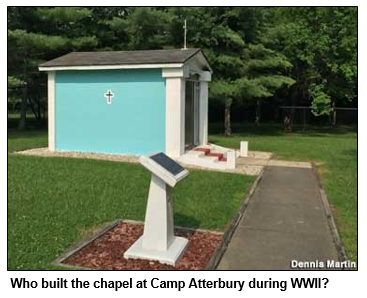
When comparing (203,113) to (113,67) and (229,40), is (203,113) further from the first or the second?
(229,40)

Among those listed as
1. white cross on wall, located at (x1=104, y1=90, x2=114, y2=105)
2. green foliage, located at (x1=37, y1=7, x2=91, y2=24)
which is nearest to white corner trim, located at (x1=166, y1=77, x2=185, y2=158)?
white cross on wall, located at (x1=104, y1=90, x2=114, y2=105)

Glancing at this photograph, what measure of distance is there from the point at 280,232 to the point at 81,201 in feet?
11.5

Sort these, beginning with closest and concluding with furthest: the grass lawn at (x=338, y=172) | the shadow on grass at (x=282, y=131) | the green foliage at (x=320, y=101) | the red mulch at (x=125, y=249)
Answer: the red mulch at (x=125, y=249), the grass lawn at (x=338, y=172), the green foliage at (x=320, y=101), the shadow on grass at (x=282, y=131)

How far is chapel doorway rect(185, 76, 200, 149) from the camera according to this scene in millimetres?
13453

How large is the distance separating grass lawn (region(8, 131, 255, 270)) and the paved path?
18.8 inches

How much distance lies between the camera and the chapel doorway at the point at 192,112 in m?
13.5

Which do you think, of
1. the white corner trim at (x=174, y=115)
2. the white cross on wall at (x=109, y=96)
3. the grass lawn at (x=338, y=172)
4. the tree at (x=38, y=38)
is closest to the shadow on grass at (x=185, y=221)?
the grass lawn at (x=338, y=172)

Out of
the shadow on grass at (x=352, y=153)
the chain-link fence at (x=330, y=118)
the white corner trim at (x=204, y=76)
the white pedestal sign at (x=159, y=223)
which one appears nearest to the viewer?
the white pedestal sign at (x=159, y=223)

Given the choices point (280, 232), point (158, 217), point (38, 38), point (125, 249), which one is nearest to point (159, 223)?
point (158, 217)

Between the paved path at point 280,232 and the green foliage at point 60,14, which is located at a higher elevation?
the green foliage at point 60,14

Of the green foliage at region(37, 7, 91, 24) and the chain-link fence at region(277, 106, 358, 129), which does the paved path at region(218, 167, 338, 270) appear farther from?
the chain-link fence at region(277, 106, 358, 129)

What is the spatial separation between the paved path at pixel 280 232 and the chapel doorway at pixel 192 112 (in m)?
5.12

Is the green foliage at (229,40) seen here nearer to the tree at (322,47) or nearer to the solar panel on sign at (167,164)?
the tree at (322,47)
